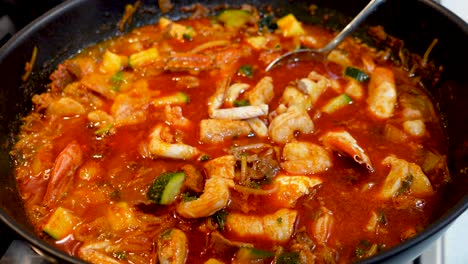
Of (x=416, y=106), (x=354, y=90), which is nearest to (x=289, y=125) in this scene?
(x=354, y=90)

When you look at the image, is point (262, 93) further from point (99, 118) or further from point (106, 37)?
point (106, 37)

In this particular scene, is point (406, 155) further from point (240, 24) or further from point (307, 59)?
point (240, 24)

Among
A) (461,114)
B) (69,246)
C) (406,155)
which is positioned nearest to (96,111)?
(69,246)

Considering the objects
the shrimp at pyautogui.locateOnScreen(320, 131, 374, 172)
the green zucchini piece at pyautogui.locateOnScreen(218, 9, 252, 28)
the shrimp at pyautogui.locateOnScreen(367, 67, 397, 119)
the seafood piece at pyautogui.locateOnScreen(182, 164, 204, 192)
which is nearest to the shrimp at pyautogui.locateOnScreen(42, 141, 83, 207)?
the seafood piece at pyautogui.locateOnScreen(182, 164, 204, 192)

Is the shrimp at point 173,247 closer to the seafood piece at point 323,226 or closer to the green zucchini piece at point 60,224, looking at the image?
the green zucchini piece at point 60,224

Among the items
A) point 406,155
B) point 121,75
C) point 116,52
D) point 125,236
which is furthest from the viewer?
point 116,52
